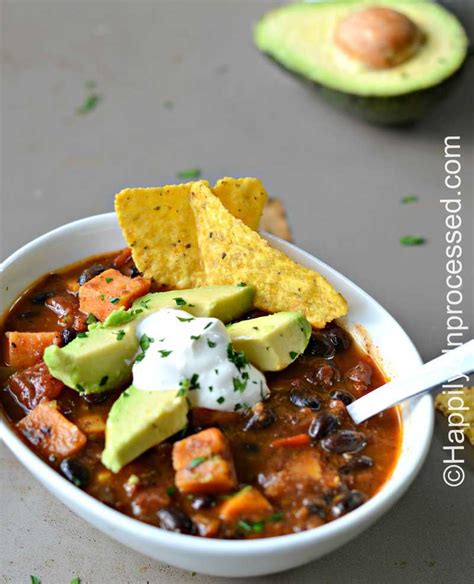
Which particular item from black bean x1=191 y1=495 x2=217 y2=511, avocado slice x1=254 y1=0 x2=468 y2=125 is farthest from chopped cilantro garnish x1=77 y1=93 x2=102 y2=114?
black bean x1=191 y1=495 x2=217 y2=511

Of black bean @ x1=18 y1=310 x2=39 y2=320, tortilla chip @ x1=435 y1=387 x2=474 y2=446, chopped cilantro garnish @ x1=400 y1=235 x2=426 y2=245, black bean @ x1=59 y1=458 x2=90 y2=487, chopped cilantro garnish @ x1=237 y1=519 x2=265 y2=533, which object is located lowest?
tortilla chip @ x1=435 y1=387 x2=474 y2=446

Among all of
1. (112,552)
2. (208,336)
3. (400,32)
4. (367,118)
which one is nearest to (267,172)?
(367,118)

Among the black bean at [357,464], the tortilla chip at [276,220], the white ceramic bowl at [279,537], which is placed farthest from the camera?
the tortilla chip at [276,220]

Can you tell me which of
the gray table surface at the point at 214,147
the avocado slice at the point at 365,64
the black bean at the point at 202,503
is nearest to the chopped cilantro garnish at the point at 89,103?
the gray table surface at the point at 214,147

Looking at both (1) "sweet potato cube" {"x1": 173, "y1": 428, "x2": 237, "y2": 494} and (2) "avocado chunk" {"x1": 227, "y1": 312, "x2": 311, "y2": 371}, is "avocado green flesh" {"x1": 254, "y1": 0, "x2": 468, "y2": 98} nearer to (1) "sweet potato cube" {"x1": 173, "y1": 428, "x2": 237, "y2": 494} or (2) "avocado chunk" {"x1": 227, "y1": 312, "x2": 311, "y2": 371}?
(2) "avocado chunk" {"x1": 227, "y1": 312, "x2": 311, "y2": 371}

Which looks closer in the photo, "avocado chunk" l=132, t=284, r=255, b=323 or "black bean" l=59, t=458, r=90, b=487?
"black bean" l=59, t=458, r=90, b=487

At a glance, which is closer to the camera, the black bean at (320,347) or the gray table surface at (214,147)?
the black bean at (320,347)

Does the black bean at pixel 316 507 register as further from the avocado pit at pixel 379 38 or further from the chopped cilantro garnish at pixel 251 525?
the avocado pit at pixel 379 38

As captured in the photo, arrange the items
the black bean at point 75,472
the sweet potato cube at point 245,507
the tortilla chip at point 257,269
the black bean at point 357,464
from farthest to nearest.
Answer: the tortilla chip at point 257,269, the black bean at point 357,464, the black bean at point 75,472, the sweet potato cube at point 245,507
